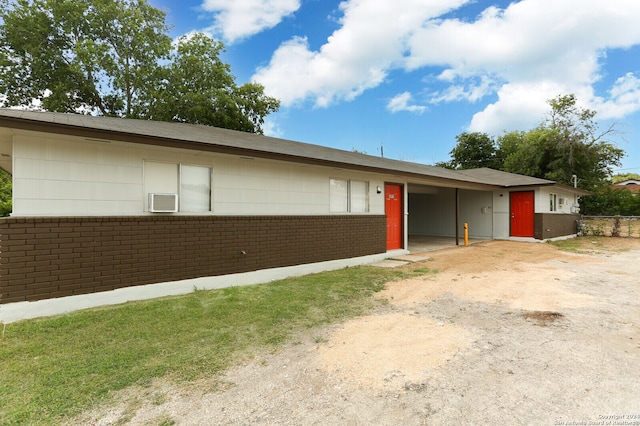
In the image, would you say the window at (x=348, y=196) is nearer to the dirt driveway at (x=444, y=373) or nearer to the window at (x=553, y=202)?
the dirt driveway at (x=444, y=373)

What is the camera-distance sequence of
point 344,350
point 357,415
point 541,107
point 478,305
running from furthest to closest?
1. point 541,107
2. point 478,305
3. point 344,350
4. point 357,415

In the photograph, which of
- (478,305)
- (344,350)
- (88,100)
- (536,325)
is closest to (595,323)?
(536,325)

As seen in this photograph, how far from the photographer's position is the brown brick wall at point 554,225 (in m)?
14.9

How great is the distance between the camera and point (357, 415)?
2.39 m

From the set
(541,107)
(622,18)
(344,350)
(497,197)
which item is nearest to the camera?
(344,350)

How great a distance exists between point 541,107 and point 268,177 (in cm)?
3602

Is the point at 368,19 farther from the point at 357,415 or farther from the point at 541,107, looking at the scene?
the point at 541,107

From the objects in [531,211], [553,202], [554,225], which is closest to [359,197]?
[531,211]

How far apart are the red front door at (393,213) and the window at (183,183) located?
6378 mm

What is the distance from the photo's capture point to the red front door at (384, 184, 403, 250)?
10961 millimetres

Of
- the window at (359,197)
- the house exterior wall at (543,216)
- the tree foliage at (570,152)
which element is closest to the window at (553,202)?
the house exterior wall at (543,216)

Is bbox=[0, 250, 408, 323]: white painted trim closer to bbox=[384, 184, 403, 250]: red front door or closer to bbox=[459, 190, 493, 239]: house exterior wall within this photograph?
bbox=[384, 184, 403, 250]: red front door

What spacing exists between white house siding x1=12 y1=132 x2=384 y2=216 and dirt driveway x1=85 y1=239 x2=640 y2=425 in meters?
3.65

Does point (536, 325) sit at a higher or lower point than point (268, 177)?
lower
